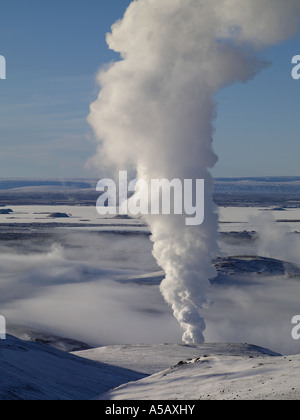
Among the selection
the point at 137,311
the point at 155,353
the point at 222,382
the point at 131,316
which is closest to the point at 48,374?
the point at 222,382

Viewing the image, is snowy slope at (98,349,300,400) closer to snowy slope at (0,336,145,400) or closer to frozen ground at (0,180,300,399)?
frozen ground at (0,180,300,399)

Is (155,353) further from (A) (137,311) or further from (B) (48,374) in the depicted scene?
(A) (137,311)

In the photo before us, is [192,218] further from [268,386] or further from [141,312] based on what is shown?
[268,386]

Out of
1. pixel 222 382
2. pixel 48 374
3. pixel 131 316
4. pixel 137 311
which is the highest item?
pixel 137 311

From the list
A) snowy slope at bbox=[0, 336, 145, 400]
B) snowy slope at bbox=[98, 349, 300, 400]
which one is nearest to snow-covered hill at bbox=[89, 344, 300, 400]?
snowy slope at bbox=[98, 349, 300, 400]

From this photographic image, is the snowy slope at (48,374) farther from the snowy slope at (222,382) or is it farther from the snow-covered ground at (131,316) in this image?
the snowy slope at (222,382)
